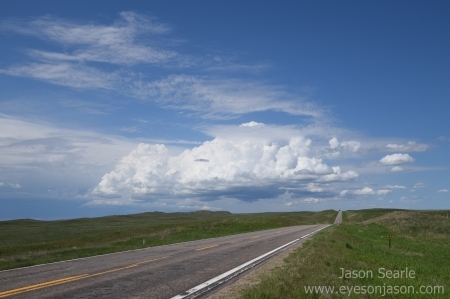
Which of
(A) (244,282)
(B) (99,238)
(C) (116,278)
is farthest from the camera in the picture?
(B) (99,238)

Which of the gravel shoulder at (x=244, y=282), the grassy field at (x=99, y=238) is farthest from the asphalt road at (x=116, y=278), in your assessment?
the grassy field at (x=99, y=238)

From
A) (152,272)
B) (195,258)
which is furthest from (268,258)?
(152,272)

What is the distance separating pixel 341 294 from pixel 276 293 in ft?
5.45

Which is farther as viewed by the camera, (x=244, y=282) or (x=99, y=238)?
(x=99, y=238)

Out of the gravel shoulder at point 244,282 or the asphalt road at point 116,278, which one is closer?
the gravel shoulder at point 244,282

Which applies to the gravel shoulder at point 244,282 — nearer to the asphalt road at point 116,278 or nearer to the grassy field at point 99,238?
the asphalt road at point 116,278

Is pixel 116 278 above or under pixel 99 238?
above

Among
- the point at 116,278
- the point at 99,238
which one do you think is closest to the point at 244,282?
the point at 116,278

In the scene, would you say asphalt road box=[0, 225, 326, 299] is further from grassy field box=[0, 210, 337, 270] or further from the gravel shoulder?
grassy field box=[0, 210, 337, 270]

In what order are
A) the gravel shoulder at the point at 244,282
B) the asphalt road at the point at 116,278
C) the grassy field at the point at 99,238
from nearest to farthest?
1. the gravel shoulder at the point at 244,282
2. the asphalt road at the point at 116,278
3. the grassy field at the point at 99,238

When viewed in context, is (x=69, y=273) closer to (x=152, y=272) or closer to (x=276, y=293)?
(x=152, y=272)

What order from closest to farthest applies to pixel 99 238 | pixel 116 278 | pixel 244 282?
pixel 244 282
pixel 116 278
pixel 99 238

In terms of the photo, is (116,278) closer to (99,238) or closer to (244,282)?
(244,282)

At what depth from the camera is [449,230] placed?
52219 millimetres
